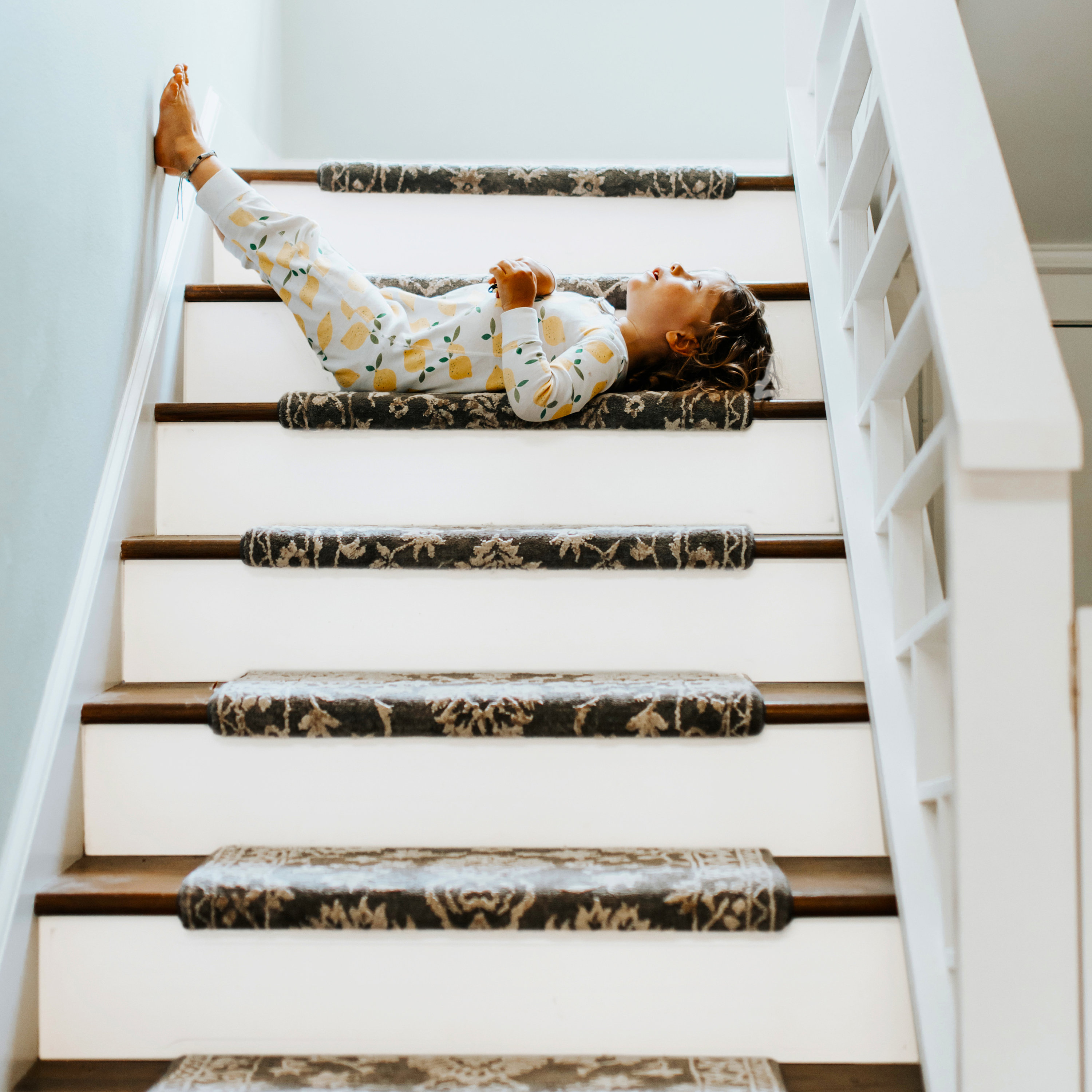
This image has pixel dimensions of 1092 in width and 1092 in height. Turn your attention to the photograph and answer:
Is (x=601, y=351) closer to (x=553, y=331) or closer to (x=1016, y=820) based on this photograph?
(x=553, y=331)

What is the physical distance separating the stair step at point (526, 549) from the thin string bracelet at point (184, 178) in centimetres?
68

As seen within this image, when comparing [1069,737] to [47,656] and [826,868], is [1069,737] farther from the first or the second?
[47,656]

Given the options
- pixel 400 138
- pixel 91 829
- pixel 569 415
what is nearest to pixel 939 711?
pixel 569 415

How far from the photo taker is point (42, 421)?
3.45 feet

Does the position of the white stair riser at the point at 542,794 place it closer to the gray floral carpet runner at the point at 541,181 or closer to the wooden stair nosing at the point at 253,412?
the wooden stair nosing at the point at 253,412

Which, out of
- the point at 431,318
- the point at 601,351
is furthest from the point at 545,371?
the point at 431,318

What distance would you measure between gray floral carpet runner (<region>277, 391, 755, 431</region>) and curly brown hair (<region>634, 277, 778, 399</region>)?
78 millimetres

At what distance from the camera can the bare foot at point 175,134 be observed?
146 centimetres

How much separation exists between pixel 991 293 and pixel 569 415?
0.67m

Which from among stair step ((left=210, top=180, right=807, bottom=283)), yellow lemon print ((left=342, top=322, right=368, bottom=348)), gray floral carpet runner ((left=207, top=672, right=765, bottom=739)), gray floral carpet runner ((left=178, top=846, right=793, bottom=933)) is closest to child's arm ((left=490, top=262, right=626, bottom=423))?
yellow lemon print ((left=342, top=322, right=368, bottom=348))

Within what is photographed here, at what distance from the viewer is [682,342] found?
4.97 feet

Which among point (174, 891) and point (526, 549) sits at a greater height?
point (526, 549)

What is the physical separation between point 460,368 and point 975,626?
0.97 meters

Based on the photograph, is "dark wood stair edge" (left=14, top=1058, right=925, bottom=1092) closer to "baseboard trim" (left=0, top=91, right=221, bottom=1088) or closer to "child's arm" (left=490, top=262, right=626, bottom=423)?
"baseboard trim" (left=0, top=91, right=221, bottom=1088)
